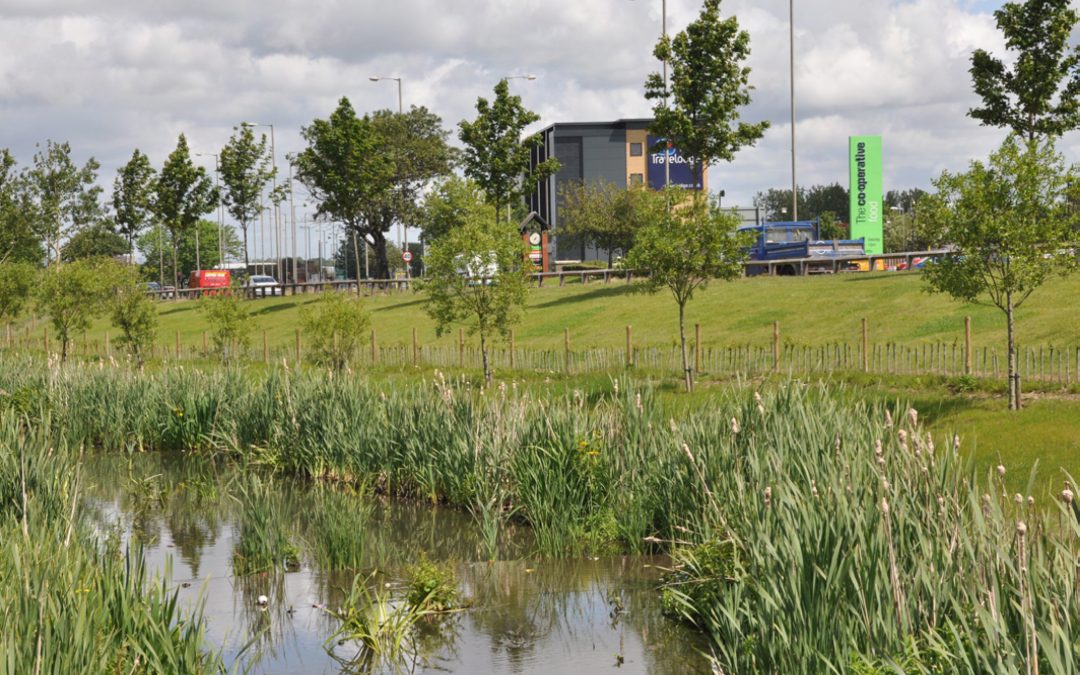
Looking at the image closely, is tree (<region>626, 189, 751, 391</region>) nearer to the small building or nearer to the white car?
the white car

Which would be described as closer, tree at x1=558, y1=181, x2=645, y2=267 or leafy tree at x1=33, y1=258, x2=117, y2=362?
leafy tree at x1=33, y1=258, x2=117, y2=362

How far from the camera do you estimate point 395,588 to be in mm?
12148

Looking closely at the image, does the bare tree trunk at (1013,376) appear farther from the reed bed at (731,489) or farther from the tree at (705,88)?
the tree at (705,88)

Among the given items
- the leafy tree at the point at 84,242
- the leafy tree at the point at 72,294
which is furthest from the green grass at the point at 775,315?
the leafy tree at the point at 84,242

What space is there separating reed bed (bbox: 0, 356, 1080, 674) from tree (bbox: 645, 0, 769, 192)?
25.2 meters

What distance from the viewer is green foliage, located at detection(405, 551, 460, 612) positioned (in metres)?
11.3

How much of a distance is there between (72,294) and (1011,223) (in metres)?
30.0

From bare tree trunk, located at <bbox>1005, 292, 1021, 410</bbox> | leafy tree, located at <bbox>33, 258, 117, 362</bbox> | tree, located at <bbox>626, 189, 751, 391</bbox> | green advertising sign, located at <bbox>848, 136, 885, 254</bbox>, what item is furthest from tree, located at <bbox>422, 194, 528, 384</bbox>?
green advertising sign, located at <bbox>848, 136, 885, 254</bbox>

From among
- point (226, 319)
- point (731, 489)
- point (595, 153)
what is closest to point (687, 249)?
point (226, 319)

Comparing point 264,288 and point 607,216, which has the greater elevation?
point 607,216

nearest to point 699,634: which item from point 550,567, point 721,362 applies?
point 550,567

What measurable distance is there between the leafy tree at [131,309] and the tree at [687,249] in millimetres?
18680

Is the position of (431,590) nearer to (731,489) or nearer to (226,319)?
(731,489)

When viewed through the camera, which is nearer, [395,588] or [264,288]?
[395,588]
